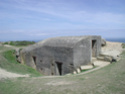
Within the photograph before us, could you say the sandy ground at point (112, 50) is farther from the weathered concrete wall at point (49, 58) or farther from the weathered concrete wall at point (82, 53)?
the weathered concrete wall at point (49, 58)

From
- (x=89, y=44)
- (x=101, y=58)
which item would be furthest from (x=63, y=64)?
(x=101, y=58)

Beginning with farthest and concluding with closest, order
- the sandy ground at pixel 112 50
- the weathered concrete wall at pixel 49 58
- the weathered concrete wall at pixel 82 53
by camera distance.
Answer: the sandy ground at pixel 112 50, the weathered concrete wall at pixel 49 58, the weathered concrete wall at pixel 82 53

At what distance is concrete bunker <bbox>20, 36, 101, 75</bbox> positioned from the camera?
10469 millimetres

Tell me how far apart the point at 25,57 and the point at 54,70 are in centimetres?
543

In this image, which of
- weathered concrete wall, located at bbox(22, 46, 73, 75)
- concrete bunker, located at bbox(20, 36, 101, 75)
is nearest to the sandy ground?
concrete bunker, located at bbox(20, 36, 101, 75)

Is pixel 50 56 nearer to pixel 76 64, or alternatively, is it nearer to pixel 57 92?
pixel 76 64

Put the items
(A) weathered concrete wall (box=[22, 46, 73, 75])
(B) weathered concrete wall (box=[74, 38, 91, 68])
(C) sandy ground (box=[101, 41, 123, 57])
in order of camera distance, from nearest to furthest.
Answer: (B) weathered concrete wall (box=[74, 38, 91, 68]), (A) weathered concrete wall (box=[22, 46, 73, 75]), (C) sandy ground (box=[101, 41, 123, 57])

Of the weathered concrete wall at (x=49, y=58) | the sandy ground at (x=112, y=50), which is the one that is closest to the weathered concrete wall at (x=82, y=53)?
the weathered concrete wall at (x=49, y=58)

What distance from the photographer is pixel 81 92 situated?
378cm

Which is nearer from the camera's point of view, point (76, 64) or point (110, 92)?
point (110, 92)

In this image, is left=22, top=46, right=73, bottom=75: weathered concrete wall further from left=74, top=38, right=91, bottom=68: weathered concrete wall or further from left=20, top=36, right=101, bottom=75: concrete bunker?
left=74, top=38, right=91, bottom=68: weathered concrete wall

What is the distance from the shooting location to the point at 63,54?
11133 mm

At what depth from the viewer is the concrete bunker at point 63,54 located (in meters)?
10.5

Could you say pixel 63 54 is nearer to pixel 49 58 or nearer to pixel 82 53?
pixel 82 53
